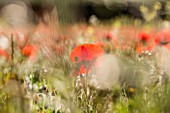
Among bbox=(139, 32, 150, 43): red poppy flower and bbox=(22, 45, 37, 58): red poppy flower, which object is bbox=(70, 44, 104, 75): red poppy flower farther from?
bbox=(139, 32, 150, 43): red poppy flower

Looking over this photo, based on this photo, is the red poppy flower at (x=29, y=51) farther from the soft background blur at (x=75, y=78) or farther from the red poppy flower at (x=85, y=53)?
the red poppy flower at (x=85, y=53)

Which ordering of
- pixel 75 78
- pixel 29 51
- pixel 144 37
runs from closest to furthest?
1. pixel 75 78
2. pixel 29 51
3. pixel 144 37

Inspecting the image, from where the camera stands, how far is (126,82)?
107cm

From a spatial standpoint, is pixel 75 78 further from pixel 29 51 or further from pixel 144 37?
pixel 144 37

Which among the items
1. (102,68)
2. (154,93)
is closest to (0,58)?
(102,68)

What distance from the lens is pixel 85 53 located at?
1053 mm

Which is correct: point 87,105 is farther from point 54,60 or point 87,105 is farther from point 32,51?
point 32,51

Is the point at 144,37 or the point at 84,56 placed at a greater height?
the point at 144,37

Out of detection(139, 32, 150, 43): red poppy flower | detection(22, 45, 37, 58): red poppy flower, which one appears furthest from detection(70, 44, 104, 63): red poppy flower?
detection(139, 32, 150, 43): red poppy flower

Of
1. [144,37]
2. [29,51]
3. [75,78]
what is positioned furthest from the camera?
[144,37]

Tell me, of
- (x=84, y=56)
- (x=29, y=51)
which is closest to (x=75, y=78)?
(x=84, y=56)

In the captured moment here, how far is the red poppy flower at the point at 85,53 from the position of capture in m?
1.03

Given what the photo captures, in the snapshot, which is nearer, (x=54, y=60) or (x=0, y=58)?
(x=54, y=60)

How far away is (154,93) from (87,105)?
0.48ft
